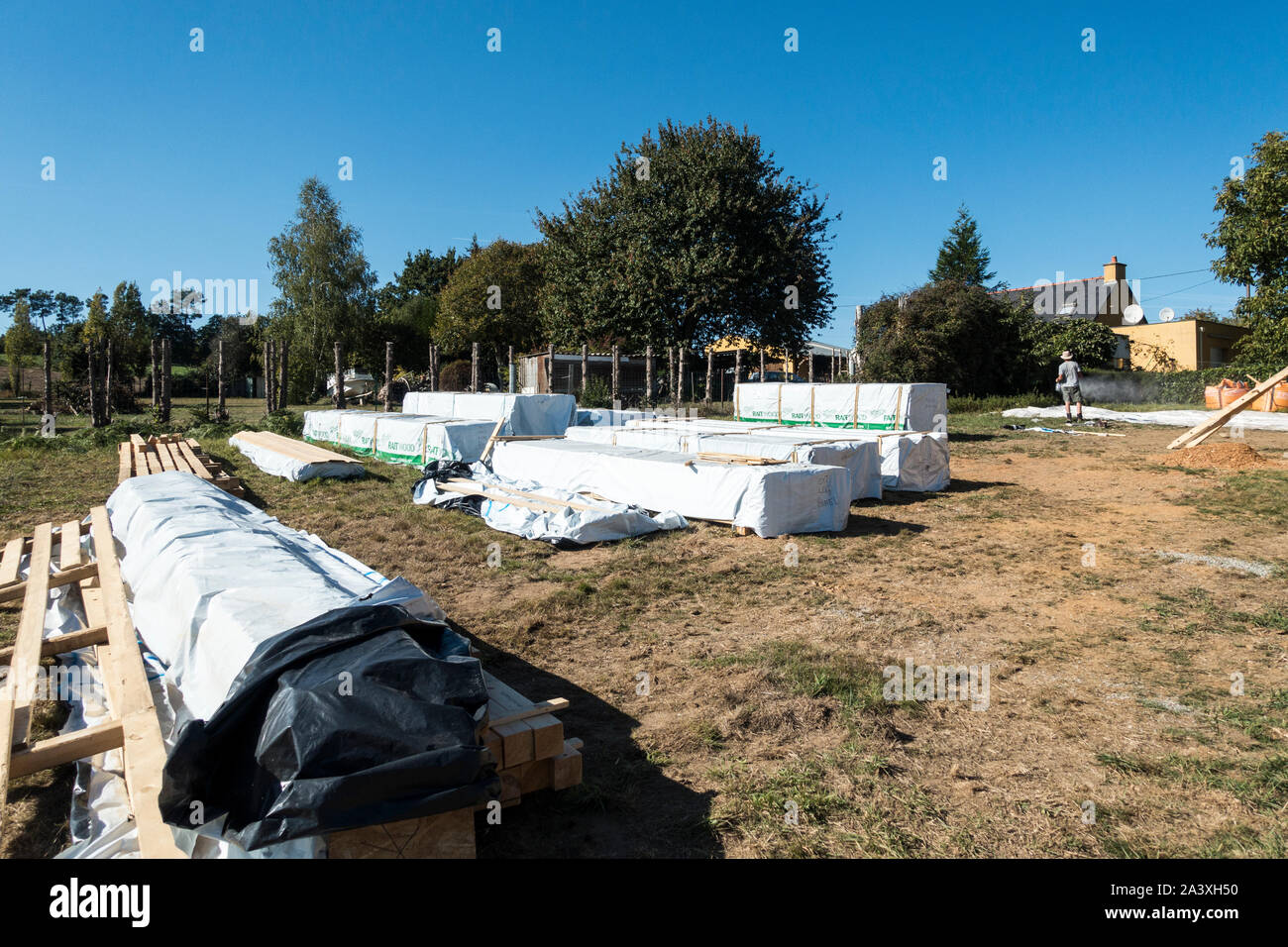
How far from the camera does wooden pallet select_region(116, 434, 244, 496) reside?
447 inches

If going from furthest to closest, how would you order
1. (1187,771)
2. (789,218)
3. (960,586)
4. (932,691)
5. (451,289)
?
(451,289), (789,218), (960,586), (932,691), (1187,771)

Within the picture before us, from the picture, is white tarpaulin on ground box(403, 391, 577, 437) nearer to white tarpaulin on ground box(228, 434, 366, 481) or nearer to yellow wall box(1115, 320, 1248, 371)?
white tarpaulin on ground box(228, 434, 366, 481)

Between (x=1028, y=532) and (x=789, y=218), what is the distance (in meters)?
21.0

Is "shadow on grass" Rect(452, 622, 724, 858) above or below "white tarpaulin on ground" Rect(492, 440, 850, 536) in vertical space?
below

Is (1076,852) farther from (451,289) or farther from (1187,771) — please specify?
(451,289)

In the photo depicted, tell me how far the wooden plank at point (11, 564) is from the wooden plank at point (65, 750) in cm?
349

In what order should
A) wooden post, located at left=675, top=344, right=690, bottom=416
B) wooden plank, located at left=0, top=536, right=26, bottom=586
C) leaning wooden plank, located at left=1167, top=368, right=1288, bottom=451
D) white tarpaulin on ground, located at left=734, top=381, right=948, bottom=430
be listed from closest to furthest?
1. wooden plank, located at left=0, top=536, right=26, bottom=586
2. leaning wooden plank, located at left=1167, top=368, right=1288, bottom=451
3. white tarpaulin on ground, located at left=734, top=381, right=948, bottom=430
4. wooden post, located at left=675, top=344, right=690, bottom=416

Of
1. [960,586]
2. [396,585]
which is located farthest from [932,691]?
[396,585]

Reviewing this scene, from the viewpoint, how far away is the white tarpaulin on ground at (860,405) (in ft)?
53.0

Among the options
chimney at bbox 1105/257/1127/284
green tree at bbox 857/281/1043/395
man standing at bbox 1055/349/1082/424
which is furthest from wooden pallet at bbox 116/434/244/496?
chimney at bbox 1105/257/1127/284

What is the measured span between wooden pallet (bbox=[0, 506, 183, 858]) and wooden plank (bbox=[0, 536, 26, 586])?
44 cm

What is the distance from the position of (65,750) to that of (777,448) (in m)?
8.63

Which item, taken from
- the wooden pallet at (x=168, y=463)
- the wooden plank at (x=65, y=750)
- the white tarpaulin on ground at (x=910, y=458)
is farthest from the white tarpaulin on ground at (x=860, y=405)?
the wooden plank at (x=65, y=750)
